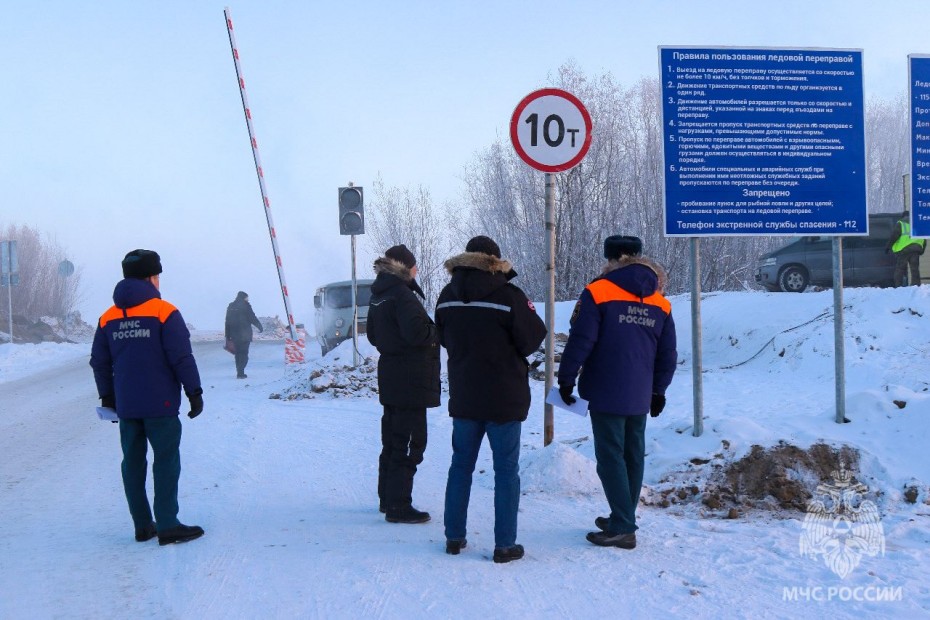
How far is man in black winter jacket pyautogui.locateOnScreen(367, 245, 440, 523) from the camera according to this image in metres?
5.29

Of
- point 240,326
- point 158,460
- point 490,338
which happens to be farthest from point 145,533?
point 240,326

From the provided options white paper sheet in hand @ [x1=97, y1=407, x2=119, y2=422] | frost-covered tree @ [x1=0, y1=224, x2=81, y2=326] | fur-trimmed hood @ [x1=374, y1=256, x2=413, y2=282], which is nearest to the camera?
white paper sheet in hand @ [x1=97, y1=407, x2=119, y2=422]

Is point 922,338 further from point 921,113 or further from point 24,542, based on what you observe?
point 24,542

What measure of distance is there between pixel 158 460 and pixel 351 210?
8.82 meters

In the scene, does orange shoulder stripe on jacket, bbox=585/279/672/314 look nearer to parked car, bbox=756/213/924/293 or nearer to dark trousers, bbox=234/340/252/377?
dark trousers, bbox=234/340/252/377

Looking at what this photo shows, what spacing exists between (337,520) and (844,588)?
10.3 feet

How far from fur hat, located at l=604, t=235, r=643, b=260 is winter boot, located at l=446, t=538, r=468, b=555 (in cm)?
191

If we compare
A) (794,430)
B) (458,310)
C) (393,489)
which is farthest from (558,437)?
(458,310)

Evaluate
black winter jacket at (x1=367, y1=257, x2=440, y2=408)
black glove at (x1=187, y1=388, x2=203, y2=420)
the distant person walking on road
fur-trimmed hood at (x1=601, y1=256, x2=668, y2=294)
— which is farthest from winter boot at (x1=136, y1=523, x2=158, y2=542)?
the distant person walking on road

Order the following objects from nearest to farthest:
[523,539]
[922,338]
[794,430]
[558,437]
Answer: [523,539] → [794,430] → [558,437] → [922,338]

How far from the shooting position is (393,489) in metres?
5.32

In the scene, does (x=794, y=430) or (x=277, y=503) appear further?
(x=794, y=430)

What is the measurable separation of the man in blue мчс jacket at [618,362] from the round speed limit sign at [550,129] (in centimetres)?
183

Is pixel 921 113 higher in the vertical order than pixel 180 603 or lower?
higher
